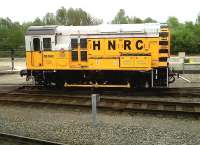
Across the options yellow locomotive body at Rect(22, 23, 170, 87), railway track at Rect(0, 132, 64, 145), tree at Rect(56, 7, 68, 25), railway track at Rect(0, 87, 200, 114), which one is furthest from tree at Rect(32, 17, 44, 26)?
railway track at Rect(0, 132, 64, 145)

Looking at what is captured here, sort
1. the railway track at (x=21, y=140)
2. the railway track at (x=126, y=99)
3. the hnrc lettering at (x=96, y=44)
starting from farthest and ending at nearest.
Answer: the hnrc lettering at (x=96, y=44) → the railway track at (x=126, y=99) → the railway track at (x=21, y=140)

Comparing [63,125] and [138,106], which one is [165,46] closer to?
[138,106]

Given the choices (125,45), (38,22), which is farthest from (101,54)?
(38,22)

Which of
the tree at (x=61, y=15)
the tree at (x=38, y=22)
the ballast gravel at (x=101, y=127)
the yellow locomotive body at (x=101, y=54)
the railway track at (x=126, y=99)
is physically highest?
the tree at (x=61, y=15)

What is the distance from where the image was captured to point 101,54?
58.5ft

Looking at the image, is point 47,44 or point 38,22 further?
point 38,22

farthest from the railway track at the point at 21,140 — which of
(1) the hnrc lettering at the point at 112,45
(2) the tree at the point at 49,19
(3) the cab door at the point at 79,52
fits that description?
(2) the tree at the point at 49,19

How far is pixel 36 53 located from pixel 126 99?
19.1ft

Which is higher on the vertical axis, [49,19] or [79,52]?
[49,19]

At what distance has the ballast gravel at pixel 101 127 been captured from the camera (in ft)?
31.9

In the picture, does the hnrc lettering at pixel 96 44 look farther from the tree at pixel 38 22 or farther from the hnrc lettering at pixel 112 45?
the tree at pixel 38 22

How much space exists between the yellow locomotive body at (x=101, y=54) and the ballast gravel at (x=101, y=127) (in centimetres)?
451

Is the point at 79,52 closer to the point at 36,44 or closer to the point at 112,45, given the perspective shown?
the point at 112,45

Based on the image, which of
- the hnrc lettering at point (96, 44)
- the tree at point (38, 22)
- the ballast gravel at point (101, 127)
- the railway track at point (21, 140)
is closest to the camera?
the railway track at point (21, 140)
